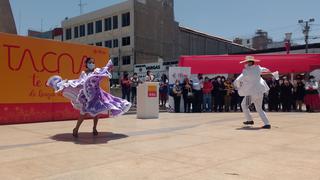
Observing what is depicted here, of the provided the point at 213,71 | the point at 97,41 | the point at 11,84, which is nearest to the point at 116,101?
the point at 11,84

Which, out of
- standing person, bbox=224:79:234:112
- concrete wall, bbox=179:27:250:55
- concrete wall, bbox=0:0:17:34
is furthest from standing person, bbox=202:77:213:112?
concrete wall, bbox=179:27:250:55

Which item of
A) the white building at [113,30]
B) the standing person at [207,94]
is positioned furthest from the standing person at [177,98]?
the white building at [113,30]

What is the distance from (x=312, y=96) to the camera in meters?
19.9

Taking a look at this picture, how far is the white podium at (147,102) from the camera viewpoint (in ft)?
51.4

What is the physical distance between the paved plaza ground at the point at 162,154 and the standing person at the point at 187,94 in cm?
826

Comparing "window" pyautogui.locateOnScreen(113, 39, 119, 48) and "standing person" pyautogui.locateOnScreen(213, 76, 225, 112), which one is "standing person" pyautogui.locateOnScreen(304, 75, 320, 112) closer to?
"standing person" pyautogui.locateOnScreen(213, 76, 225, 112)

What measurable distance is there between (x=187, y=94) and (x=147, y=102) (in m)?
4.35

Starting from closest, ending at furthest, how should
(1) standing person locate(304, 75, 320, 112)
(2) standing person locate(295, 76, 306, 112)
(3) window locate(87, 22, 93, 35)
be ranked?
(1) standing person locate(304, 75, 320, 112)
(2) standing person locate(295, 76, 306, 112)
(3) window locate(87, 22, 93, 35)

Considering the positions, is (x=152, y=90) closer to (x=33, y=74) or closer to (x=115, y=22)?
(x=33, y=74)

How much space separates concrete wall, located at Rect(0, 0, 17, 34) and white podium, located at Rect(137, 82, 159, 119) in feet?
23.1

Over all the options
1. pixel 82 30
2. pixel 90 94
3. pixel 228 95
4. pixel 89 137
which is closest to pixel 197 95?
pixel 228 95

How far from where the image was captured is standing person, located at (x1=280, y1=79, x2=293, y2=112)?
794 inches

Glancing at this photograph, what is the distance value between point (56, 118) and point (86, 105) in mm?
5087

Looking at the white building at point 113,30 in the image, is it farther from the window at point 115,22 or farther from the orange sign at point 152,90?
the orange sign at point 152,90
